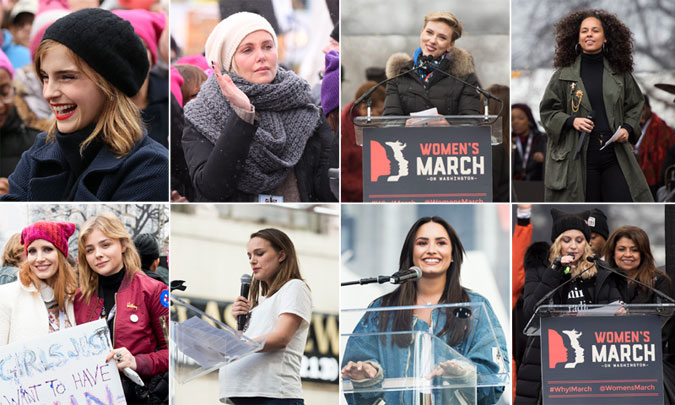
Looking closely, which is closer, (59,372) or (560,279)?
(59,372)

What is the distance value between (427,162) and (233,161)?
1196mm

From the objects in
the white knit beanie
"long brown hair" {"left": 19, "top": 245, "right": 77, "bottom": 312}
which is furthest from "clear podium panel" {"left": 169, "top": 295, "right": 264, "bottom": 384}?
the white knit beanie

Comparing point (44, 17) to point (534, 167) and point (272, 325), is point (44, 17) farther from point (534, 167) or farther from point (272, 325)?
point (534, 167)

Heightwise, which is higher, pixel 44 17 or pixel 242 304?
pixel 44 17

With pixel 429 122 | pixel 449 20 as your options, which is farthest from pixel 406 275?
pixel 449 20

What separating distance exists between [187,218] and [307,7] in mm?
1512

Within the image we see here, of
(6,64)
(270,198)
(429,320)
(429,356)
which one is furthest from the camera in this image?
(6,64)

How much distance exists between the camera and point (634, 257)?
7.00 meters

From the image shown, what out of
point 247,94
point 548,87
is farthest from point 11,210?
point 548,87

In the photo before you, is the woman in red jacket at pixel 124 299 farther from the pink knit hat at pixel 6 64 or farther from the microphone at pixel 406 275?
the microphone at pixel 406 275

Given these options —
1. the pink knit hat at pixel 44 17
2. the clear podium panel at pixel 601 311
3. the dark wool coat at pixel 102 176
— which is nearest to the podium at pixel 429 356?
the clear podium panel at pixel 601 311

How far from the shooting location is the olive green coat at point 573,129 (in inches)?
274

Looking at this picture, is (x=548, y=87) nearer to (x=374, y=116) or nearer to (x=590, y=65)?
(x=590, y=65)

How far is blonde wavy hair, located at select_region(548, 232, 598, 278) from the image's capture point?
274 inches
